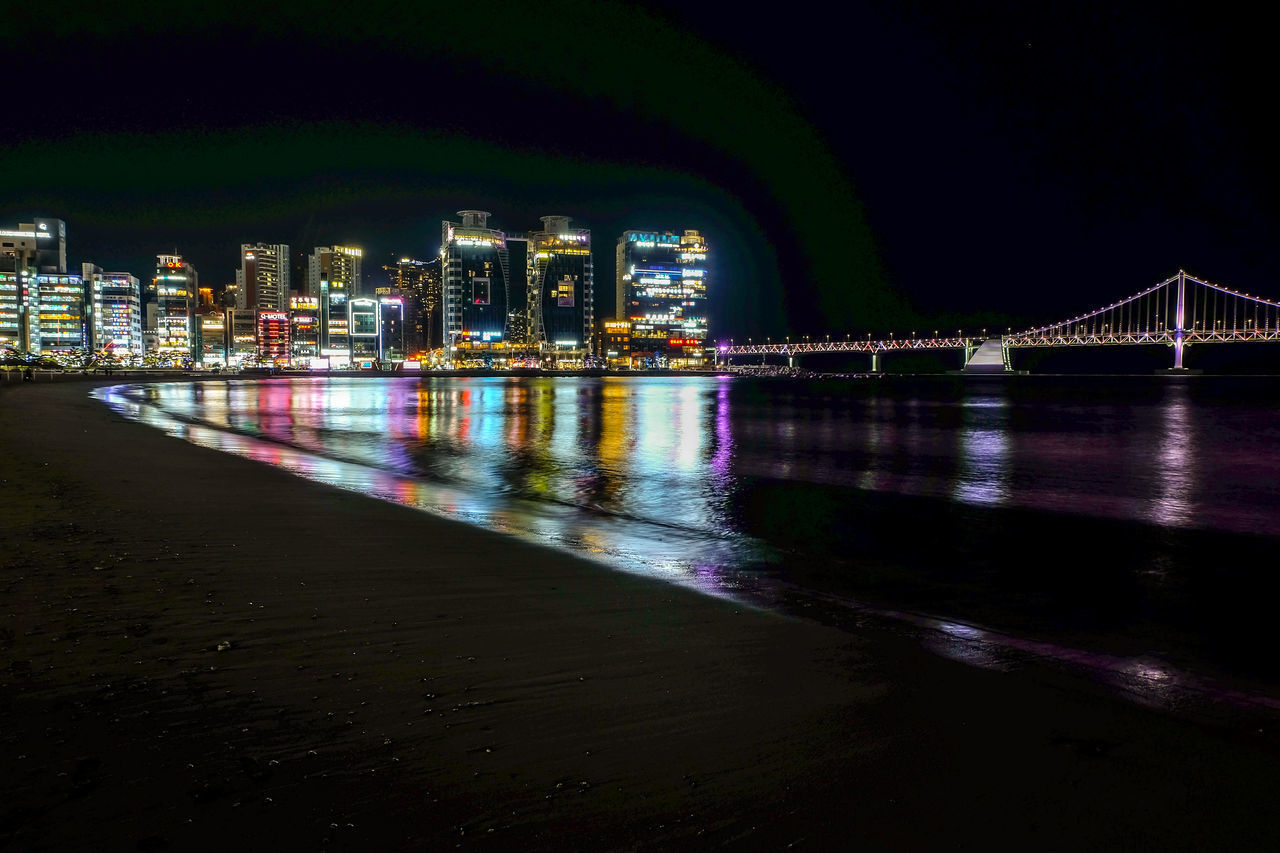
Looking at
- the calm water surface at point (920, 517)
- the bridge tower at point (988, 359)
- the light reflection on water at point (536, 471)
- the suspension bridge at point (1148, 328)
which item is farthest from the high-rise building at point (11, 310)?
the bridge tower at point (988, 359)

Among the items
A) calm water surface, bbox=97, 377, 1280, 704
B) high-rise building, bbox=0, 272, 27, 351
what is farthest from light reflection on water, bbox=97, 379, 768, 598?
high-rise building, bbox=0, 272, 27, 351

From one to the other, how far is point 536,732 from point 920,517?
10.1 m

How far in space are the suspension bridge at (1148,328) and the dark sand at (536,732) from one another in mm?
152034

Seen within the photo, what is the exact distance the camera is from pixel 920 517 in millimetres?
12367

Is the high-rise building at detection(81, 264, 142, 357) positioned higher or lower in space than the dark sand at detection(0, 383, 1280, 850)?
higher

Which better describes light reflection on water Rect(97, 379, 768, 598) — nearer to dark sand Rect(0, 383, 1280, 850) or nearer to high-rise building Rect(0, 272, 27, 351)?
dark sand Rect(0, 383, 1280, 850)

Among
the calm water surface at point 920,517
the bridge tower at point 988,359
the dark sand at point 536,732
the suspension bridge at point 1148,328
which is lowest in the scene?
the calm water surface at point 920,517

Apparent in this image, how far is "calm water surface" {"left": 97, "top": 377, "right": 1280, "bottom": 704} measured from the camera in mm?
6090

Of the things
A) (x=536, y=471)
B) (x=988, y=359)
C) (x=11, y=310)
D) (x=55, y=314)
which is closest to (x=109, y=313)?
(x=55, y=314)

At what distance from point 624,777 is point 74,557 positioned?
5567 millimetres

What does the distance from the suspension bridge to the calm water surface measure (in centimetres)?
12714

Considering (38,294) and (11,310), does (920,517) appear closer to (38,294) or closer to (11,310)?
(11,310)

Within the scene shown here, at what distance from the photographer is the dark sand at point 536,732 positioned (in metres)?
2.76

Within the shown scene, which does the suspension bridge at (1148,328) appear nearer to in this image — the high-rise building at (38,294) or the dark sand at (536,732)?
the dark sand at (536,732)
